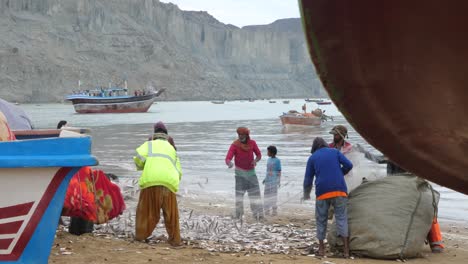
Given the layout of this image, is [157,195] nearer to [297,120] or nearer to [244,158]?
[244,158]

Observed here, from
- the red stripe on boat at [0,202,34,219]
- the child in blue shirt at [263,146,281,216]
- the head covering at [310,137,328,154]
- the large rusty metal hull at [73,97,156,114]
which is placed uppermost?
the head covering at [310,137,328,154]

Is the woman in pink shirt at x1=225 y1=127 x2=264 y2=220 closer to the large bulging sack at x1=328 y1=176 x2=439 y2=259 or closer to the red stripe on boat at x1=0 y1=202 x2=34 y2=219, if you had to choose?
the large bulging sack at x1=328 y1=176 x2=439 y2=259

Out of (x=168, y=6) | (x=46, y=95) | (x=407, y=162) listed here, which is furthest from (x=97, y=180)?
(x=168, y=6)

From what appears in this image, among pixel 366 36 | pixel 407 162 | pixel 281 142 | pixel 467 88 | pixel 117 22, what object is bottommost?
pixel 281 142

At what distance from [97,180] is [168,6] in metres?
192

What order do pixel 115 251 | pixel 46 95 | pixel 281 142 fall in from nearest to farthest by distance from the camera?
pixel 115 251, pixel 281 142, pixel 46 95

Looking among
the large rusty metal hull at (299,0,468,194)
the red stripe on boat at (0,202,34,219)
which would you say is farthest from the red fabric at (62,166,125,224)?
the large rusty metal hull at (299,0,468,194)

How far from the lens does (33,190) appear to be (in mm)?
5293

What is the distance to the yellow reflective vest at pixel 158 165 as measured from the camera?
7305 mm

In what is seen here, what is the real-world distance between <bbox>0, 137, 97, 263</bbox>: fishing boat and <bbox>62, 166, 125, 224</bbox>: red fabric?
1294 mm

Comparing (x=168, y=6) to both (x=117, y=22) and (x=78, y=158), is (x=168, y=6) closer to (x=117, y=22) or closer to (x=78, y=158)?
(x=117, y=22)

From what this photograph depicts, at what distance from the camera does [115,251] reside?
22.4ft

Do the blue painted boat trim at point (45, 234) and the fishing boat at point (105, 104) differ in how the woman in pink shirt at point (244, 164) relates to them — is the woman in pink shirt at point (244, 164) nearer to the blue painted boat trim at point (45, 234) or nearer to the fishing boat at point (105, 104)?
the blue painted boat trim at point (45, 234)

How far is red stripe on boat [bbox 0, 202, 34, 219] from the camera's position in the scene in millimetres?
5191
